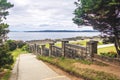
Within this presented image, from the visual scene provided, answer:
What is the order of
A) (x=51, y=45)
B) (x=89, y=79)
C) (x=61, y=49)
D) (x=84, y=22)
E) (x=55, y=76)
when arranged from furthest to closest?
1. (x=51, y=45)
2. (x=61, y=49)
3. (x=84, y=22)
4. (x=55, y=76)
5. (x=89, y=79)

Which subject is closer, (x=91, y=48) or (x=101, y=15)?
(x=101, y=15)

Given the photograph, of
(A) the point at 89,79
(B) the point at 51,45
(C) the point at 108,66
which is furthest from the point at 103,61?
(B) the point at 51,45

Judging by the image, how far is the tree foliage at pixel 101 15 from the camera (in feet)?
57.3

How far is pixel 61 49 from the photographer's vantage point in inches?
1064

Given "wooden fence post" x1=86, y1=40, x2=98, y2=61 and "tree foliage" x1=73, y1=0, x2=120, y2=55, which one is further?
"wooden fence post" x1=86, y1=40, x2=98, y2=61

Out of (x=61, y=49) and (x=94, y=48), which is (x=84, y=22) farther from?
(x=61, y=49)

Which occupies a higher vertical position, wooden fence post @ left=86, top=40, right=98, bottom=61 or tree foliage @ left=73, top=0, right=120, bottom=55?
tree foliage @ left=73, top=0, right=120, bottom=55

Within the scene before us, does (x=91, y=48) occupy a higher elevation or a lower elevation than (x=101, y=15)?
lower

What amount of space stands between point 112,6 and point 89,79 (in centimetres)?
557

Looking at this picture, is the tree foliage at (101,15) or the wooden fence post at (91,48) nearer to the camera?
the tree foliage at (101,15)

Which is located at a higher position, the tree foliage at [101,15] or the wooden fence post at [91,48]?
the tree foliage at [101,15]

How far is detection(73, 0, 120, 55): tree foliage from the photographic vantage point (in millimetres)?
17469

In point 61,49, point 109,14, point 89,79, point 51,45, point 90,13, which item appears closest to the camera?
point 89,79

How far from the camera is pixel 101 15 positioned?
17859mm
